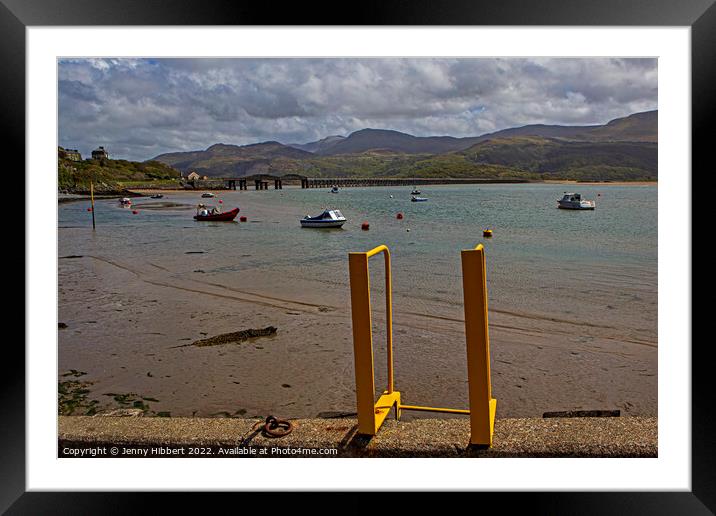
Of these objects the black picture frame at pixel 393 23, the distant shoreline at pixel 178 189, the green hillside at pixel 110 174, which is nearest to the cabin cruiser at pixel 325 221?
the distant shoreline at pixel 178 189

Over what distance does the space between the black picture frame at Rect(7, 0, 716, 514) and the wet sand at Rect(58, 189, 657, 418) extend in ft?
5.92

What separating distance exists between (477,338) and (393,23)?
1299mm

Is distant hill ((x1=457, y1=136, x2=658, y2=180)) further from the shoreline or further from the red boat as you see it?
the shoreline

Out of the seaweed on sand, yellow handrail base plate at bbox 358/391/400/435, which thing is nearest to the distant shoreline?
the seaweed on sand

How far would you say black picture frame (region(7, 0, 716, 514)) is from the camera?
2.27 metres

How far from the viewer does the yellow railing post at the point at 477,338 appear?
2.43 metres

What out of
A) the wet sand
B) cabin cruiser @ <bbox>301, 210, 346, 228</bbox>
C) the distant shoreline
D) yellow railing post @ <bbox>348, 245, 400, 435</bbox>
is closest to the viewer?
yellow railing post @ <bbox>348, 245, 400, 435</bbox>

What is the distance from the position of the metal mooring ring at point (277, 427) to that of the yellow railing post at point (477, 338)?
920mm

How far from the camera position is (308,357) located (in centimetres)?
566

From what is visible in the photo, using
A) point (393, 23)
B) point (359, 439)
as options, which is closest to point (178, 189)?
point (359, 439)

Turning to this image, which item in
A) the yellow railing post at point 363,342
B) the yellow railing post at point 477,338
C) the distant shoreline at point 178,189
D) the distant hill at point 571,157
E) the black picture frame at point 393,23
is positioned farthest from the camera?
the distant hill at point 571,157

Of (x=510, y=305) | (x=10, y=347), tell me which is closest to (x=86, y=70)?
(x=510, y=305)

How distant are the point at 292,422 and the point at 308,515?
0.78 metres

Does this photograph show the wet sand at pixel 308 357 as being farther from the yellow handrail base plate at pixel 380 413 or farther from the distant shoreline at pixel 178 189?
the distant shoreline at pixel 178 189
